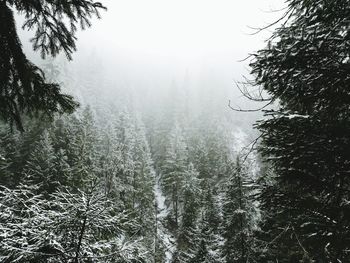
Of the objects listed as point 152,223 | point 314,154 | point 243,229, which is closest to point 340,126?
point 314,154

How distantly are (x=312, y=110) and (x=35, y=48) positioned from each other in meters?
4.39

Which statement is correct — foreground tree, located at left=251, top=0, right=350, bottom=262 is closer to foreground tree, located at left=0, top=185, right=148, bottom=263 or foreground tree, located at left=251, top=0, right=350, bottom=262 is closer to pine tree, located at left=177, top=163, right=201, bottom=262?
foreground tree, located at left=0, top=185, right=148, bottom=263

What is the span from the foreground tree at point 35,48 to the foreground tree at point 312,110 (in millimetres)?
2703

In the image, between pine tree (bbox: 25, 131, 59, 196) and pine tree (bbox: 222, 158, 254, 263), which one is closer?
pine tree (bbox: 222, 158, 254, 263)

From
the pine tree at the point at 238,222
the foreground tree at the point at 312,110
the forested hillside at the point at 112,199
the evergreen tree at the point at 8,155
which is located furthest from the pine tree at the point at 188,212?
the foreground tree at the point at 312,110

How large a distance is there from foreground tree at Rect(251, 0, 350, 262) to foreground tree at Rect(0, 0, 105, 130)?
270cm

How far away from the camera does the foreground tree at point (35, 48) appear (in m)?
2.97

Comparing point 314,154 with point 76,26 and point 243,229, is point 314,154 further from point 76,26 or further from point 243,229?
point 243,229

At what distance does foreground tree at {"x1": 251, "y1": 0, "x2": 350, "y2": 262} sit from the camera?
11.9ft

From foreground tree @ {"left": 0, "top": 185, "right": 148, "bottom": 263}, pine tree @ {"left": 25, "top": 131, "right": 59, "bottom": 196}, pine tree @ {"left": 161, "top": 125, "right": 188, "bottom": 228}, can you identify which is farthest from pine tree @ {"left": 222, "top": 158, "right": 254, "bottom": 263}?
pine tree @ {"left": 161, "top": 125, "right": 188, "bottom": 228}

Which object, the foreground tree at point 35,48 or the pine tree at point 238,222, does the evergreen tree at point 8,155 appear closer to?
the pine tree at point 238,222

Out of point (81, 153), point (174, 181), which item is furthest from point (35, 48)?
point (174, 181)

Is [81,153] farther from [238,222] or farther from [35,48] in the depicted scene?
[35,48]

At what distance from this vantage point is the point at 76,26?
13.4 ft
